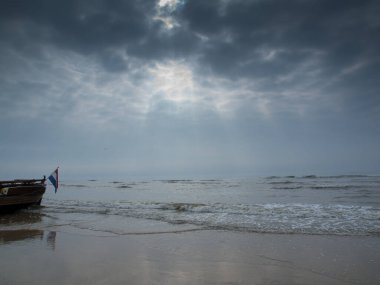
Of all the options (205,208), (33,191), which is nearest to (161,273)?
(205,208)

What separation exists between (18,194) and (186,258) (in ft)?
50.9

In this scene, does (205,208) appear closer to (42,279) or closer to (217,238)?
(217,238)

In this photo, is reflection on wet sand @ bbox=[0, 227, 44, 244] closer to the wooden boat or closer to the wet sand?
the wet sand

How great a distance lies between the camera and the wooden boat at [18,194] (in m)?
17.5

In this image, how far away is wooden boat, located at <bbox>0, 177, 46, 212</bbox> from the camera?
1745cm

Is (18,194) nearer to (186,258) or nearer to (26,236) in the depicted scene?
(26,236)

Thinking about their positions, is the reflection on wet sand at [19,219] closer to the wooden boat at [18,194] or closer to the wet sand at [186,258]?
the wooden boat at [18,194]

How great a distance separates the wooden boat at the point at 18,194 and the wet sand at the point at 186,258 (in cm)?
828

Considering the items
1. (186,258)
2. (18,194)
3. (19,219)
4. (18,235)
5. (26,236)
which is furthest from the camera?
(18,194)

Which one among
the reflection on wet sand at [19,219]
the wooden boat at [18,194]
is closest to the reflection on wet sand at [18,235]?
the reflection on wet sand at [19,219]

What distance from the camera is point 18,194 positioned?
18281 mm

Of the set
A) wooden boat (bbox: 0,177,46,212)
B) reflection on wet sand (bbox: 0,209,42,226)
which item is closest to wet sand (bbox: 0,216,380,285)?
reflection on wet sand (bbox: 0,209,42,226)

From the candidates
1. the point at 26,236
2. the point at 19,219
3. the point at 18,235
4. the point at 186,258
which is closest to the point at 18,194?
the point at 19,219

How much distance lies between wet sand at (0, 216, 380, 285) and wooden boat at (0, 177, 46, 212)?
27.2 ft
